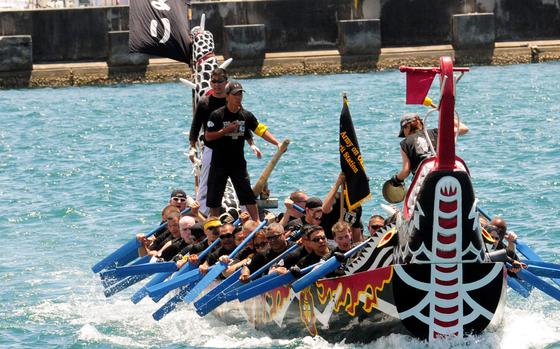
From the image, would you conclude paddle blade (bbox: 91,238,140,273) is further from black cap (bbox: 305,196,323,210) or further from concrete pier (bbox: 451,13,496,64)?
concrete pier (bbox: 451,13,496,64)

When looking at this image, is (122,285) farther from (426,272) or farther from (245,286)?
Result: (426,272)

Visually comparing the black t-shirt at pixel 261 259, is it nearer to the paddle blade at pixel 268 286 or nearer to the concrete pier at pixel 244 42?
the paddle blade at pixel 268 286

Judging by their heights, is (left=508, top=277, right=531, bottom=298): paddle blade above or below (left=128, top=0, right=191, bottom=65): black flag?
below

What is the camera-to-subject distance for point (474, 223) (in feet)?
30.5

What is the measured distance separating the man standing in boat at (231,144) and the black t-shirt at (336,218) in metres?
1.55

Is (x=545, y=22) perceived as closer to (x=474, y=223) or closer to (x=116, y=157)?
(x=116, y=157)

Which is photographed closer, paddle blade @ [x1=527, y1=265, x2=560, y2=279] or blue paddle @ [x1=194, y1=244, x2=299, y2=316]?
paddle blade @ [x1=527, y1=265, x2=560, y2=279]

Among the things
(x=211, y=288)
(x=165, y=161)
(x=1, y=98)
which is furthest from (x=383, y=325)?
(x=1, y=98)

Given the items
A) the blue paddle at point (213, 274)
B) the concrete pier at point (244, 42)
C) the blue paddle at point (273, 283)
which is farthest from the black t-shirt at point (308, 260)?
the concrete pier at point (244, 42)

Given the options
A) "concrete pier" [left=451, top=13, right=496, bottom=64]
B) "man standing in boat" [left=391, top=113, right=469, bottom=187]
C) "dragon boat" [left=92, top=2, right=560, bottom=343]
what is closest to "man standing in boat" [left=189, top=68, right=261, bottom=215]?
"man standing in boat" [left=391, top=113, right=469, bottom=187]

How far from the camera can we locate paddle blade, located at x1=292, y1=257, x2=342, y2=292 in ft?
33.5

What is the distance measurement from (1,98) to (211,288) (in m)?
22.4

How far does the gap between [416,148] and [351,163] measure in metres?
0.72

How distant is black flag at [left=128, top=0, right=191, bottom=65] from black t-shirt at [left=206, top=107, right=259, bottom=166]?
291cm
